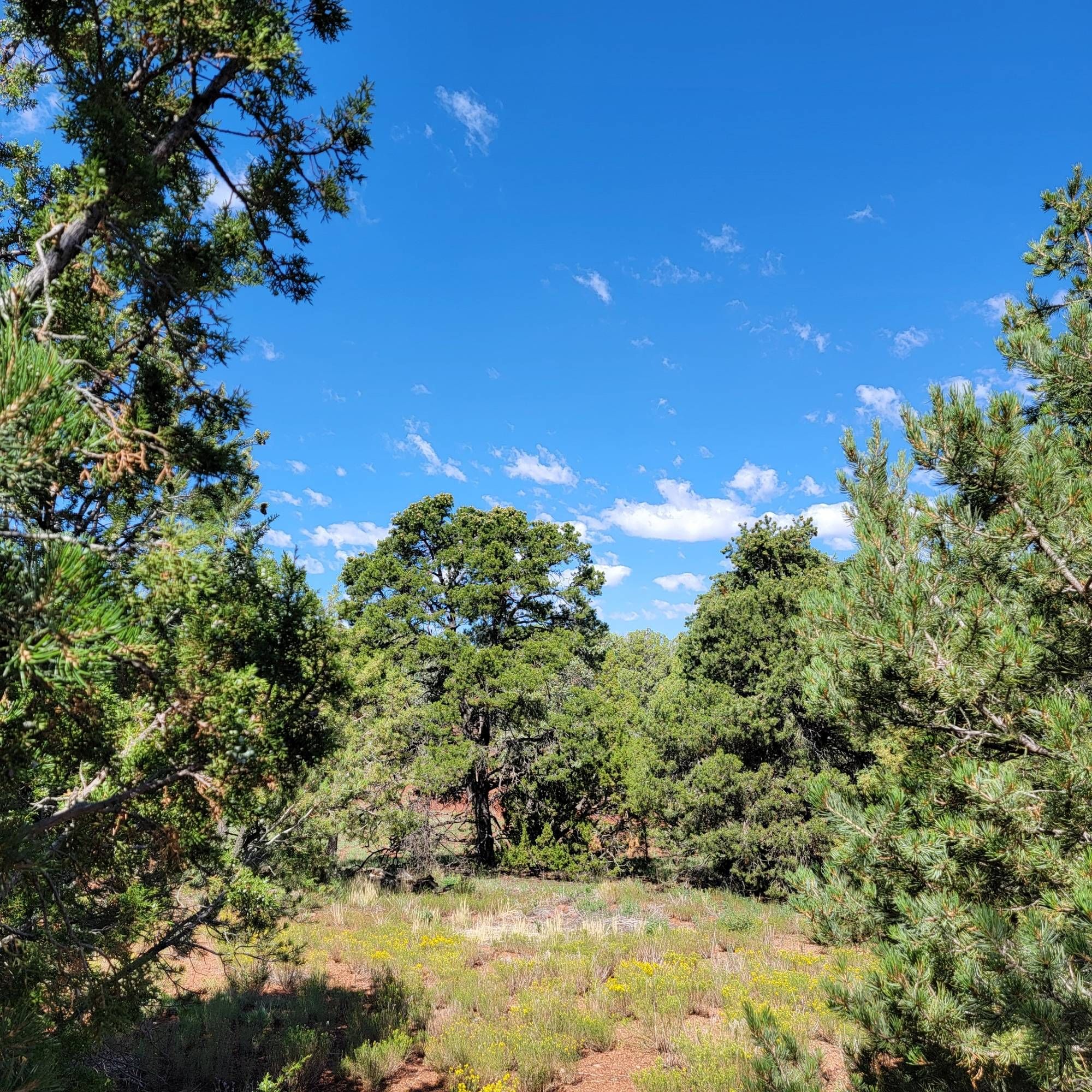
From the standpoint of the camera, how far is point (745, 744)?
14.9 m

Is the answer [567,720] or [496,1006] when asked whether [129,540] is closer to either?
[496,1006]

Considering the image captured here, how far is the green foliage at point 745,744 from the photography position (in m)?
14.1

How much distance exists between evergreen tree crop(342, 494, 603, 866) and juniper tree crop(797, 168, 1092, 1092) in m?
12.9

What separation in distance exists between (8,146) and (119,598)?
14.5 feet

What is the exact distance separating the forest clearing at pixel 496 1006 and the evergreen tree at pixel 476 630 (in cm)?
516

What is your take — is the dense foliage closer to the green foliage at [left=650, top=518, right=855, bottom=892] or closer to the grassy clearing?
the grassy clearing

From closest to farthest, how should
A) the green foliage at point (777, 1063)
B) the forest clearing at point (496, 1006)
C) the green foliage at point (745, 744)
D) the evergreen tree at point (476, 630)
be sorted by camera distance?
the green foliage at point (777, 1063) < the forest clearing at point (496, 1006) < the green foliage at point (745, 744) < the evergreen tree at point (476, 630)

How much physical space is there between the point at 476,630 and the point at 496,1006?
10958 mm

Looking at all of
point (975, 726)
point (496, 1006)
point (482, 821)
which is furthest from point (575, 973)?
point (482, 821)

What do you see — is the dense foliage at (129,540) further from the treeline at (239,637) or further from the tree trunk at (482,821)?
the tree trunk at (482,821)

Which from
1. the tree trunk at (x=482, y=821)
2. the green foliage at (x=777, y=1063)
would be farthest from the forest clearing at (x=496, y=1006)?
the tree trunk at (x=482, y=821)

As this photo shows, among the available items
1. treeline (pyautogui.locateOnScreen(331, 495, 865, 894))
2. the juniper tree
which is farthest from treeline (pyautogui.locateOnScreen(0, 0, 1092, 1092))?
treeline (pyautogui.locateOnScreen(331, 495, 865, 894))

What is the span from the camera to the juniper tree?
2.84 meters

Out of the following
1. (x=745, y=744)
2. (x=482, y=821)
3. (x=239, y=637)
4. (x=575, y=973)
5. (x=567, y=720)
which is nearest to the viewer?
(x=239, y=637)
